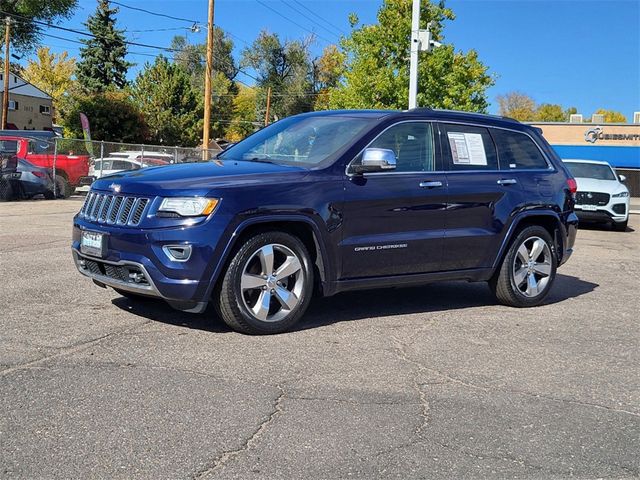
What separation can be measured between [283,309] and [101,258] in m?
1.43

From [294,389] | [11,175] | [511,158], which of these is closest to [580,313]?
[511,158]

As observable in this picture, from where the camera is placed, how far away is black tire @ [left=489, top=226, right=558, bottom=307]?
691 cm

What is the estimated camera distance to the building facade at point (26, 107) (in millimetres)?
58219

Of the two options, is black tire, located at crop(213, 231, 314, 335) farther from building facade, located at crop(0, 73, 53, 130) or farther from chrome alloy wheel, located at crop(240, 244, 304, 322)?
building facade, located at crop(0, 73, 53, 130)

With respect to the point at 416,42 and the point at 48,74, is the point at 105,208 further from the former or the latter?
the point at 48,74

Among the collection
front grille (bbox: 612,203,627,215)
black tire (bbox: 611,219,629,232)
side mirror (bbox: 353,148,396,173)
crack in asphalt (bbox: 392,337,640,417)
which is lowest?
crack in asphalt (bbox: 392,337,640,417)

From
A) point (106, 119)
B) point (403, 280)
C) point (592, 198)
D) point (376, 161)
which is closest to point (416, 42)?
point (592, 198)

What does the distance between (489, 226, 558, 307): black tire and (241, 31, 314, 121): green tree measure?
67.0m

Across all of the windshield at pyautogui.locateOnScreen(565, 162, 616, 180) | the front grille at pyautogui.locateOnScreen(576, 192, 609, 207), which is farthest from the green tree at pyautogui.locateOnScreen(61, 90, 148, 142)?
the front grille at pyautogui.locateOnScreen(576, 192, 609, 207)

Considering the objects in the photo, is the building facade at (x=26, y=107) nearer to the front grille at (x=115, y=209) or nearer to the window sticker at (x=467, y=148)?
the front grille at (x=115, y=209)

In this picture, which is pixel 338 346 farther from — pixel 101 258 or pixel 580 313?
pixel 580 313

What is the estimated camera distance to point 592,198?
17141mm

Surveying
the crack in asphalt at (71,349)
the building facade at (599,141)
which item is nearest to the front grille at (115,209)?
the crack in asphalt at (71,349)

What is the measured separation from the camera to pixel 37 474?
3.06 m
